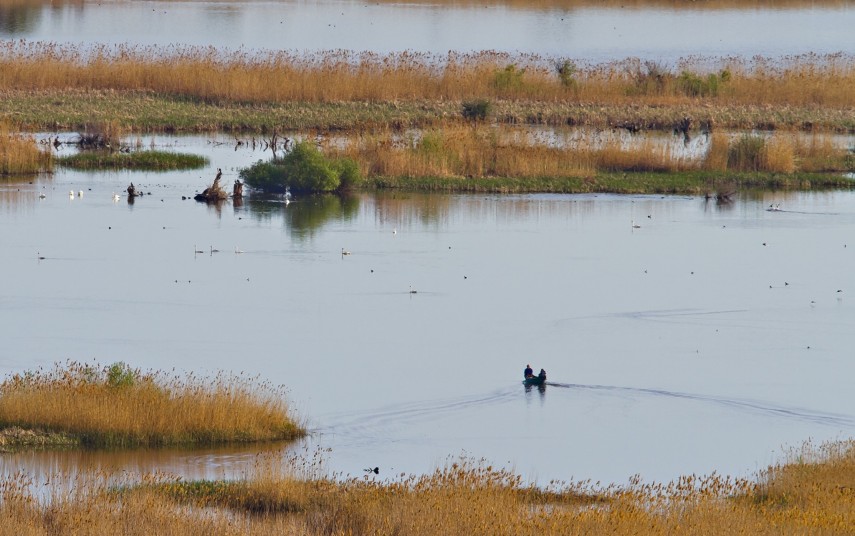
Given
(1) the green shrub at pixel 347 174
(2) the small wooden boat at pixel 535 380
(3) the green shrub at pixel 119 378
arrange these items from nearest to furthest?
(3) the green shrub at pixel 119 378 → (2) the small wooden boat at pixel 535 380 → (1) the green shrub at pixel 347 174

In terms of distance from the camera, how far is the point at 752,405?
18703mm

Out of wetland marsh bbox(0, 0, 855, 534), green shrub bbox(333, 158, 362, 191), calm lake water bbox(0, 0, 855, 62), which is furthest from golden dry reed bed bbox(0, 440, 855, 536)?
calm lake water bbox(0, 0, 855, 62)

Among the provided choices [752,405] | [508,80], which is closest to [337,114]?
[508,80]

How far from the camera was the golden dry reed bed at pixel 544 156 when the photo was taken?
127ft

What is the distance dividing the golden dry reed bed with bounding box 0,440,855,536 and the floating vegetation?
26971mm

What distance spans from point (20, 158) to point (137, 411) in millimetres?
24088

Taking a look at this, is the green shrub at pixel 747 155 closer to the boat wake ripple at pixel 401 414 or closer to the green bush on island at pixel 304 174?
the green bush on island at pixel 304 174

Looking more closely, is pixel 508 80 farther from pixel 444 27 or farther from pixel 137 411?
pixel 444 27

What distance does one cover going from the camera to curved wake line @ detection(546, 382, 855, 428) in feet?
59.5

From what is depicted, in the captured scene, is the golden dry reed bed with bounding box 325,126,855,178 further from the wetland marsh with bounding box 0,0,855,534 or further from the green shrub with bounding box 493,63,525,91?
the green shrub with bounding box 493,63,525,91

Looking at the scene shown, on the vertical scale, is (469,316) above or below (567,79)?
below

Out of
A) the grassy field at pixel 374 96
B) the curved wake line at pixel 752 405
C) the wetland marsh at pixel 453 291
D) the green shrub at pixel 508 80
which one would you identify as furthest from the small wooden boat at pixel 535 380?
the green shrub at pixel 508 80

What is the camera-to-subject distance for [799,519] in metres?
12.4

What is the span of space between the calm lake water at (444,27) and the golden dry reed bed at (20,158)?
44484mm
